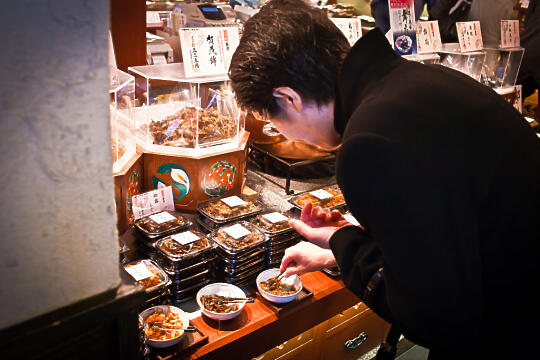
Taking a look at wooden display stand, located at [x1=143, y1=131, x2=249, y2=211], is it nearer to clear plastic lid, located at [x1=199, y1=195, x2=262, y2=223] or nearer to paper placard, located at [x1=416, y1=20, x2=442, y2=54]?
clear plastic lid, located at [x1=199, y1=195, x2=262, y2=223]

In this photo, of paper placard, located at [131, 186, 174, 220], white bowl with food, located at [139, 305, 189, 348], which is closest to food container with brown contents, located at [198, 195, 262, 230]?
paper placard, located at [131, 186, 174, 220]

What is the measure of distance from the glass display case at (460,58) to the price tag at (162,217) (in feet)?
11.0

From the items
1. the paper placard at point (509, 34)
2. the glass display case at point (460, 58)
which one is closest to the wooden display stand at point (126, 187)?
the glass display case at point (460, 58)

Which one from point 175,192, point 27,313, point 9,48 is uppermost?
point 9,48

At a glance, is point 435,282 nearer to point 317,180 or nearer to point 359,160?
point 359,160

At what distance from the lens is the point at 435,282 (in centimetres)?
118

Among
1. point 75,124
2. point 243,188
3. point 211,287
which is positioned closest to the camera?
point 75,124

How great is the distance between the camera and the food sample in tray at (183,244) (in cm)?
226

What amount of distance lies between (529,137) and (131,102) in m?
2.25

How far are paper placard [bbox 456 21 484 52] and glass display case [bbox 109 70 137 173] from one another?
3396 millimetres

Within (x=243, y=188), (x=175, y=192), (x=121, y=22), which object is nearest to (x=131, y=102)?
(x=175, y=192)

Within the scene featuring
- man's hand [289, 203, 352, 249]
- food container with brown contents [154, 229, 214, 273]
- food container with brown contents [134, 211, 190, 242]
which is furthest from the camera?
food container with brown contents [134, 211, 190, 242]

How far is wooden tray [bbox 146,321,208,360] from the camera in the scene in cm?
187

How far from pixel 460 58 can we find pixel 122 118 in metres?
3.59
